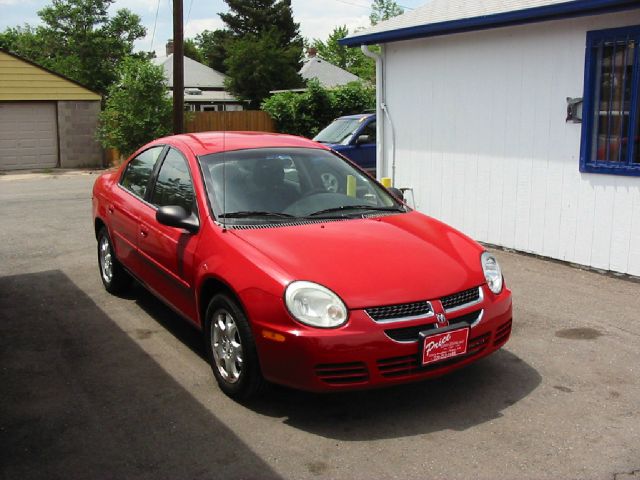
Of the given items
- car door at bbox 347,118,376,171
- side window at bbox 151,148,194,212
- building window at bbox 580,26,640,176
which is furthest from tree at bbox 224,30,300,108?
side window at bbox 151,148,194,212

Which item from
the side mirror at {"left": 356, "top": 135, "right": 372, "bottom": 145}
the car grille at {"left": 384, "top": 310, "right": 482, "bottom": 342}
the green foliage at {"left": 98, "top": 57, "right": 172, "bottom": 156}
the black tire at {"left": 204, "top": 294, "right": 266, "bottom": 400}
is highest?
the green foliage at {"left": 98, "top": 57, "right": 172, "bottom": 156}

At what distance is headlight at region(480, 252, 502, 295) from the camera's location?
438cm

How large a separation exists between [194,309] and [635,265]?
4.94m

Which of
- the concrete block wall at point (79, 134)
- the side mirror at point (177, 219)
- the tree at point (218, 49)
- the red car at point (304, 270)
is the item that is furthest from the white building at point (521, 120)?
the tree at point (218, 49)

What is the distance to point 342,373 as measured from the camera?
378 centimetres

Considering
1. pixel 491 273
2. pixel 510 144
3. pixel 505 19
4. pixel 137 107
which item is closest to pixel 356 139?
pixel 510 144

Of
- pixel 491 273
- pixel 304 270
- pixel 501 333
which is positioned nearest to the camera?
pixel 304 270

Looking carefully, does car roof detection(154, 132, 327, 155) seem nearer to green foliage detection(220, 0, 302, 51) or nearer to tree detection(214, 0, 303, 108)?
tree detection(214, 0, 303, 108)

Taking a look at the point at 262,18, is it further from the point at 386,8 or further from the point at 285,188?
the point at 285,188

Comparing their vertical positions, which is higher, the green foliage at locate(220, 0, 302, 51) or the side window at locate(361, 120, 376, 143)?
the green foliage at locate(220, 0, 302, 51)

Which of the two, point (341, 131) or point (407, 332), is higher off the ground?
point (341, 131)

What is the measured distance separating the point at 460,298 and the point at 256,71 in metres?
43.8

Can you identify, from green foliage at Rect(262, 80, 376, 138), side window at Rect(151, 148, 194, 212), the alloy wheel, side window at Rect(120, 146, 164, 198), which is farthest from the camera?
green foliage at Rect(262, 80, 376, 138)

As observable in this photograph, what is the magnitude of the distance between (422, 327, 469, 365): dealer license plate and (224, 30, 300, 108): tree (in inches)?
1661
